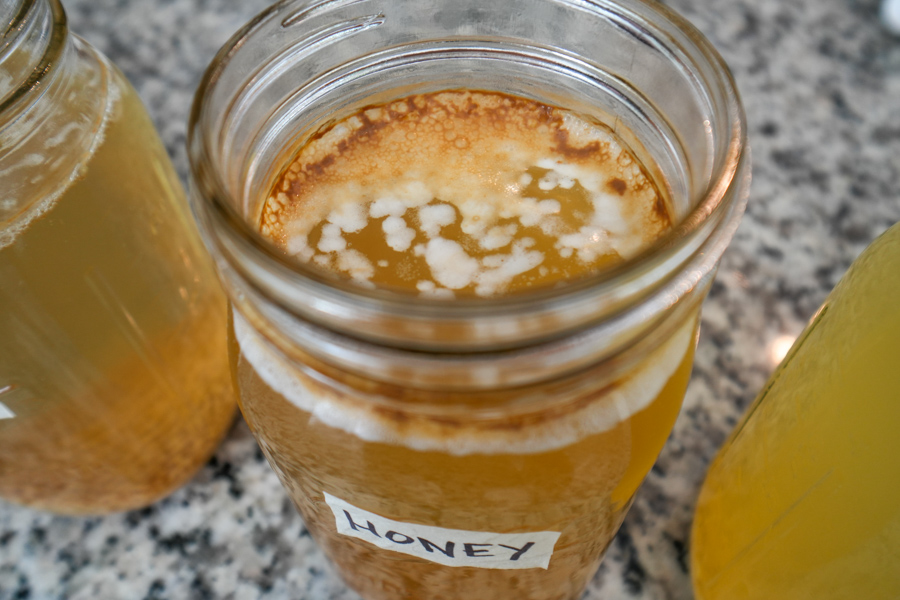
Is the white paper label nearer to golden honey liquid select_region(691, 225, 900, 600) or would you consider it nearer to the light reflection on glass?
golden honey liquid select_region(691, 225, 900, 600)

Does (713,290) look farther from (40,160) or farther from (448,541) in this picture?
(40,160)

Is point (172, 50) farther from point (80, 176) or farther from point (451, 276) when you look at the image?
point (451, 276)

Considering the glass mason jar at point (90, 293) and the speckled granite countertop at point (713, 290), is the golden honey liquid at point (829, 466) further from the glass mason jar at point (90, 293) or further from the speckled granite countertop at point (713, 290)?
the glass mason jar at point (90, 293)

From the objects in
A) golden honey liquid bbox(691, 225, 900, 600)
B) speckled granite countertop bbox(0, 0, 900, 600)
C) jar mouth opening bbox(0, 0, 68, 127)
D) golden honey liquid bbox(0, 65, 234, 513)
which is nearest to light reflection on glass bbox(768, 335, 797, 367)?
speckled granite countertop bbox(0, 0, 900, 600)

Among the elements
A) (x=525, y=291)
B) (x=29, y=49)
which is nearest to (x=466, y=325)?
(x=525, y=291)

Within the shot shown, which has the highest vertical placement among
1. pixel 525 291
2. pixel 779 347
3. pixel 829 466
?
pixel 525 291
